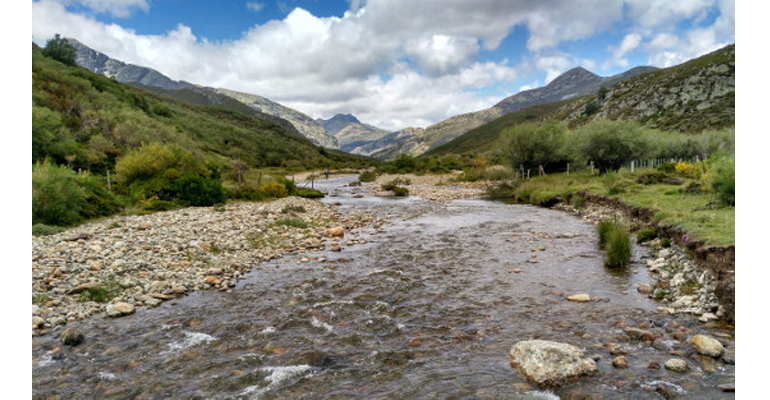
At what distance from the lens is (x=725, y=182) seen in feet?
45.2

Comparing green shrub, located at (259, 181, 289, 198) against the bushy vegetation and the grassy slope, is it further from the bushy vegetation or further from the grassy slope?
the grassy slope

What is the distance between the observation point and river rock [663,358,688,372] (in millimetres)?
5836

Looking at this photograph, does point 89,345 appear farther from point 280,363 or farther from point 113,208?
point 113,208

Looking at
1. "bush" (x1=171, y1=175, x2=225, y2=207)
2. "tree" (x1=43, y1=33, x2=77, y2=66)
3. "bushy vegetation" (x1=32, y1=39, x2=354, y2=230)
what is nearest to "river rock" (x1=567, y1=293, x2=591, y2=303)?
"bushy vegetation" (x1=32, y1=39, x2=354, y2=230)

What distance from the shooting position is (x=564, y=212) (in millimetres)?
24859

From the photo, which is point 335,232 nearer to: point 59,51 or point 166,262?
point 166,262

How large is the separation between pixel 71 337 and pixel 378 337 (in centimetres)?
569

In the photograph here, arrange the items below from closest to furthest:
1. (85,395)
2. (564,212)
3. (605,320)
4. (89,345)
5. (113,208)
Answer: (85,395) < (89,345) < (605,320) < (113,208) < (564,212)

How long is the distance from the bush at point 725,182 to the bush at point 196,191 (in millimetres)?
25702

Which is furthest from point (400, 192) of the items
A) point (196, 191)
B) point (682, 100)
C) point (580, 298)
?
point (682, 100)

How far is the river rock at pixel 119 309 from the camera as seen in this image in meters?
8.44

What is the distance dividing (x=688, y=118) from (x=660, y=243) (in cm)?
10021
